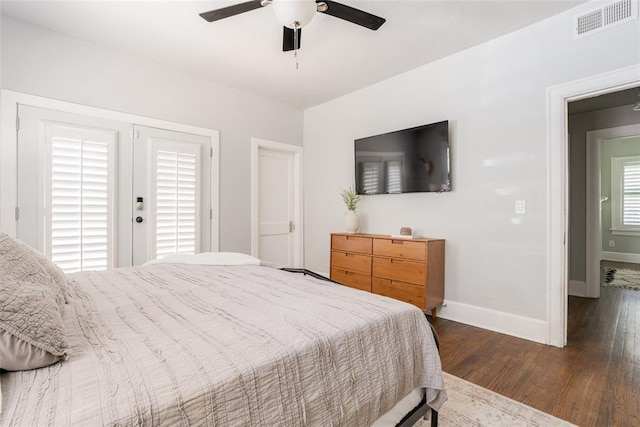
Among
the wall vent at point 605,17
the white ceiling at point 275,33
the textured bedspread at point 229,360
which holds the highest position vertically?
the white ceiling at point 275,33

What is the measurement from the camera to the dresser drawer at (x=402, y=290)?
289cm

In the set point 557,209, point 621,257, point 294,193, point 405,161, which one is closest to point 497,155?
point 557,209

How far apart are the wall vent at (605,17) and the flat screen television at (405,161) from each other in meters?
1.17

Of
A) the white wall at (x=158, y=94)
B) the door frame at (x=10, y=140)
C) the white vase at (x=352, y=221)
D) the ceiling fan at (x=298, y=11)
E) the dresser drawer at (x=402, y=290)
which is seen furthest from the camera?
the white vase at (x=352, y=221)

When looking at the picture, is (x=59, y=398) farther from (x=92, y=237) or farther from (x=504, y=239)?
(x=504, y=239)

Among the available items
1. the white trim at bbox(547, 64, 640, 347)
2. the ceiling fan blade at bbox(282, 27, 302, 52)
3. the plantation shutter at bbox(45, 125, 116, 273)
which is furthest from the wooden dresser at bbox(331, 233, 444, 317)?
the plantation shutter at bbox(45, 125, 116, 273)

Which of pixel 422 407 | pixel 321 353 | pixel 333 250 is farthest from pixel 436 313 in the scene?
pixel 321 353

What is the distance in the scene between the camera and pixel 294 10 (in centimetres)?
180

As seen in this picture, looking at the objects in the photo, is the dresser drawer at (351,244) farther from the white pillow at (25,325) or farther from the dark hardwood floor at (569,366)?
the white pillow at (25,325)

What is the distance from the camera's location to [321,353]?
94 centimetres

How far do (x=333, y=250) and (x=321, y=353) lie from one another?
2858mm

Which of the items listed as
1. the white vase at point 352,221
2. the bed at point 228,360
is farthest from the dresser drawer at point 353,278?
the bed at point 228,360

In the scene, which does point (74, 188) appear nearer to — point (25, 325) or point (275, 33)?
point (275, 33)

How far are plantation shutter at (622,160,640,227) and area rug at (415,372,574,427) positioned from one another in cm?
680
